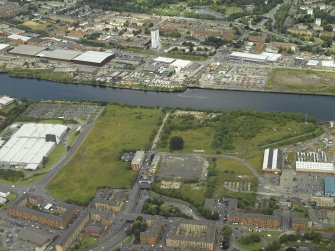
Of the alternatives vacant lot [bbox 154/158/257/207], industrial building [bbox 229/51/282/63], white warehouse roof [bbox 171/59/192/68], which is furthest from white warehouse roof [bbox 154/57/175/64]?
vacant lot [bbox 154/158/257/207]

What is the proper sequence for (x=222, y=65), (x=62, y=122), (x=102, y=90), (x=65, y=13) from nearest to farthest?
(x=62, y=122), (x=102, y=90), (x=222, y=65), (x=65, y=13)

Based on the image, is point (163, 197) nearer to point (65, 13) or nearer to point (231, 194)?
point (231, 194)

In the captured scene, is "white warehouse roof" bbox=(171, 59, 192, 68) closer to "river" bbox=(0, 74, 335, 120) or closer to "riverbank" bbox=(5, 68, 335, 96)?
"riverbank" bbox=(5, 68, 335, 96)

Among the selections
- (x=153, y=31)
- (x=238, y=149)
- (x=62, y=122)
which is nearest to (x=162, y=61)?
(x=153, y=31)

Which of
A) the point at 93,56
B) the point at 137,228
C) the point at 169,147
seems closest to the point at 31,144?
the point at 169,147

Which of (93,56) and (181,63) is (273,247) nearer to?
(181,63)
